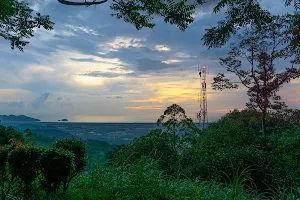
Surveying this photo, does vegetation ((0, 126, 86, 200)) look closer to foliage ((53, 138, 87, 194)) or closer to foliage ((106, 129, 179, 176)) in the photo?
foliage ((53, 138, 87, 194))

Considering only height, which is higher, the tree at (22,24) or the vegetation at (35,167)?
the tree at (22,24)

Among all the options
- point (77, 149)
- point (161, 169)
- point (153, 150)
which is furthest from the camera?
point (153, 150)

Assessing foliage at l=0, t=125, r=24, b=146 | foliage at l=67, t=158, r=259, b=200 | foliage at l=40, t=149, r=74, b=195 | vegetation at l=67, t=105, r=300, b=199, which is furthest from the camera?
foliage at l=0, t=125, r=24, b=146

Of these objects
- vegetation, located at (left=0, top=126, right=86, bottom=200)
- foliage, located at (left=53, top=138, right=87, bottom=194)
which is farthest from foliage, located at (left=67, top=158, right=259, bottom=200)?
vegetation, located at (left=0, top=126, right=86, bottom=200)

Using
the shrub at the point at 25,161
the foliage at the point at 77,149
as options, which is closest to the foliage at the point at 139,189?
the foliage at the point at 77,149

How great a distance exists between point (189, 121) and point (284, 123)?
37.3 ft

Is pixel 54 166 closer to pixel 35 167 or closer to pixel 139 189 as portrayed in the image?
pixel 35 167

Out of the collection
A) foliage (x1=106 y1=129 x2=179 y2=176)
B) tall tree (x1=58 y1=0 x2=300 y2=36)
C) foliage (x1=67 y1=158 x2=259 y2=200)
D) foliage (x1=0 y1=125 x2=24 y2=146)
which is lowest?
foliage (x1=67 y1=158 x2=259 y2=200)

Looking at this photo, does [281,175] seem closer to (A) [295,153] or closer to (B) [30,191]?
(A) [295,153]

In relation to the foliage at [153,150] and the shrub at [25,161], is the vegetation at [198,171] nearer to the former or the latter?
the foliage at [153,150]

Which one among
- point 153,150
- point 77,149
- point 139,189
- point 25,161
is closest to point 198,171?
point 153,150

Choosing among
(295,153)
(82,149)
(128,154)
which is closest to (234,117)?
(295,153)

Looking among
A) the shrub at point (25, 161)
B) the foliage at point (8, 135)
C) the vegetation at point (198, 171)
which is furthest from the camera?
the foliage at point (8, 135)

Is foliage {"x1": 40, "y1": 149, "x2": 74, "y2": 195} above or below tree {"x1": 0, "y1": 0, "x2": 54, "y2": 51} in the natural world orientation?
below
